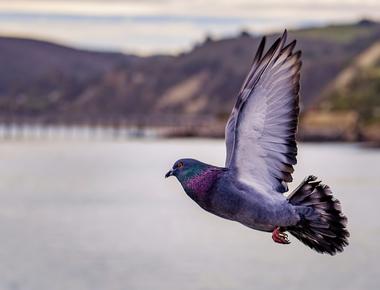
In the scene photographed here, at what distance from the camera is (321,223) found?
7840 millimetres

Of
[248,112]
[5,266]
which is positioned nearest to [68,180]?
[5,266]

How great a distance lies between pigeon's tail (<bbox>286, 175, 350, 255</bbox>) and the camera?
7.77 meters

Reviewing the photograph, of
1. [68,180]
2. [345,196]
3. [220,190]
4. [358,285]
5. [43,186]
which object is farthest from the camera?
[68,180]

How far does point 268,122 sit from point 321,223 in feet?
2.53

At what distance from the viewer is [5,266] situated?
48.2 m

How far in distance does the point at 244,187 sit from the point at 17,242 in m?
52.6

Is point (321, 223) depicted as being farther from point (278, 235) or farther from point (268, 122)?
point (268, 122)

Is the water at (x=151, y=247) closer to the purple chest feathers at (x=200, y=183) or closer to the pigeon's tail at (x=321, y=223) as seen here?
the pigeon's tail at (x=321, y=223)

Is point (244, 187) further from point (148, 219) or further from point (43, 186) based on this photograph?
point (43, 186)

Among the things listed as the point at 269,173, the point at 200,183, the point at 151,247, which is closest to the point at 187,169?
the point at 200,183

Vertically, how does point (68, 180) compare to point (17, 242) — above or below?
below

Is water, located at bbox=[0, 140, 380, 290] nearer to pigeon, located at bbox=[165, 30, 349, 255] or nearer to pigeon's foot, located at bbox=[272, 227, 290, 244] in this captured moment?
pigeon, located at bbox=[165, 30, 349, 255]

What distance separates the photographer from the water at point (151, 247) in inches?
1785

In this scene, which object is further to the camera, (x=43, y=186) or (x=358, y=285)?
(x=43, y=186)
